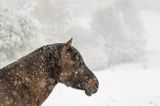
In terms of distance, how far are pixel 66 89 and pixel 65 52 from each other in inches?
626

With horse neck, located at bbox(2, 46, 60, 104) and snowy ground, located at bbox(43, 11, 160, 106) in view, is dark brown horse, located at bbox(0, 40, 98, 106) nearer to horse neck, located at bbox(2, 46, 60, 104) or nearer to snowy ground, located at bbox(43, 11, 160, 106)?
horse neck, located at bbox(2, 46, 60, 104)

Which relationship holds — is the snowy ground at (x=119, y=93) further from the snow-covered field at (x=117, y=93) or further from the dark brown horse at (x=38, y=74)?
the dark brown horse at (x=38, y=74)

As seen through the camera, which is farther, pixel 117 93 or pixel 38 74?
pixel 117 93

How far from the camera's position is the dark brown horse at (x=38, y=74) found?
222 inches

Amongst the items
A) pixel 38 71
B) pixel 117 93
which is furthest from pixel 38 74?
pixel 117 93

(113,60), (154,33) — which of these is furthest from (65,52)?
(154,33)

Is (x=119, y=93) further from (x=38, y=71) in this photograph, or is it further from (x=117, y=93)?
(x=38, y=71)

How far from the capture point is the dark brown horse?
5633 mm

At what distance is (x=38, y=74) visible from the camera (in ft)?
19.4

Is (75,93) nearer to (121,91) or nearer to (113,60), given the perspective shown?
(121,91)

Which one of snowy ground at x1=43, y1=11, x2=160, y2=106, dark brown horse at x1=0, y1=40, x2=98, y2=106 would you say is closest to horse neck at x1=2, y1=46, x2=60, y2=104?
dark brown horse at x1=0, y1=40, x2=98, y2=106

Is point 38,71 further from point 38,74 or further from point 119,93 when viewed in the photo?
point 119,93

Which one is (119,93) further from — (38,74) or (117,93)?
(38,74)

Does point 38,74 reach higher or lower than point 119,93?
lower
